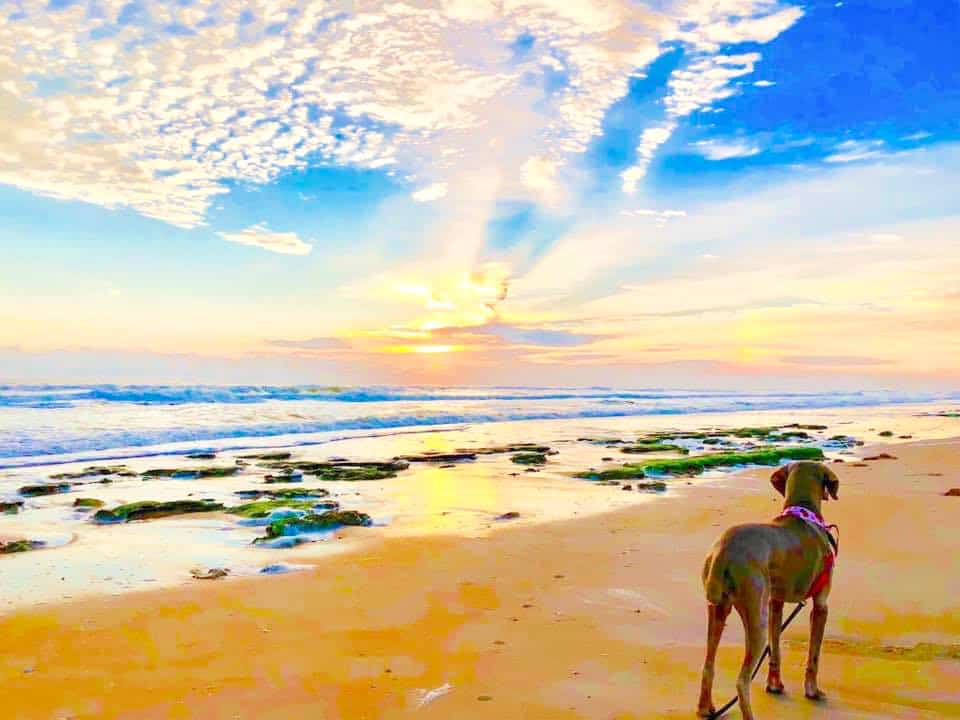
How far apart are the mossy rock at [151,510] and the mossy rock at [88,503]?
662 mm

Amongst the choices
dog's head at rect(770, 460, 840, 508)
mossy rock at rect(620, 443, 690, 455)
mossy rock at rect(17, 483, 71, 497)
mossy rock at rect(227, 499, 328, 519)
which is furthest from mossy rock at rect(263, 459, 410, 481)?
dog's head at rect(770, 460, 840, 508)

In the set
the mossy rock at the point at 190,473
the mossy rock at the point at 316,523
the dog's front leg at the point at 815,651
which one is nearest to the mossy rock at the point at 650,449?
the mossy rock at the point at 190,473

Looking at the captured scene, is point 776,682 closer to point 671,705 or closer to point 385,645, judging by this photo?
point 671,705

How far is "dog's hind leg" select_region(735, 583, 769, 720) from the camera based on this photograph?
15.4 feet

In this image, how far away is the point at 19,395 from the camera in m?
49.3

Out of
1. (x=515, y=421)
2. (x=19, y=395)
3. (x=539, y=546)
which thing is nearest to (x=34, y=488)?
(x=539, y=546)

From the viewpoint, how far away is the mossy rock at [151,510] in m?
12.3

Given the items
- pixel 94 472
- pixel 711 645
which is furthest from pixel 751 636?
pixel 94 472

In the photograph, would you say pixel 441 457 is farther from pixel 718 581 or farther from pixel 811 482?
pixel 718 581

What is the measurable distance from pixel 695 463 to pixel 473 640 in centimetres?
1446

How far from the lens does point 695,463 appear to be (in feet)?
65.2

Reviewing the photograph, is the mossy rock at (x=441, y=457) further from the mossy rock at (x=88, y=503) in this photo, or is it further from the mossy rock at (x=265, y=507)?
the mossy rock at (x=88, y=503)

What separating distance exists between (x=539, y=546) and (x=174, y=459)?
14.9 meters

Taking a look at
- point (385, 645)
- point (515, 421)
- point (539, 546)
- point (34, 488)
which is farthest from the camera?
point (515, 421)
